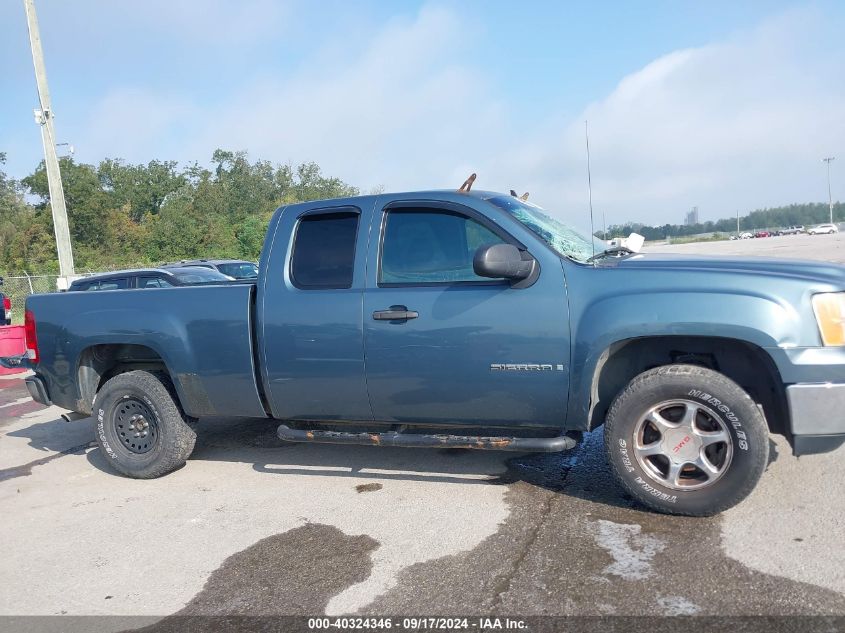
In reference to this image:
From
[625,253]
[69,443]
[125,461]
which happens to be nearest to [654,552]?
[625,253]

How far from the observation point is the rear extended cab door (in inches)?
172

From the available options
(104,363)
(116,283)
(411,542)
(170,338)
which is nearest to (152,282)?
(116,283)

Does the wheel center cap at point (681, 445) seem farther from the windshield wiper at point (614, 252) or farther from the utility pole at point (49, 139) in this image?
the utility pole at point (49, 139)

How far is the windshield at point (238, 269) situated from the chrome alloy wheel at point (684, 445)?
42.4ft

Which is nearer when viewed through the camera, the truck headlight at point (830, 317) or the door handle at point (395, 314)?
the truck headlight at point (830, 317)

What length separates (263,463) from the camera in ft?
17.8

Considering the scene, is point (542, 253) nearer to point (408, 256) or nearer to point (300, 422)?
point (408, 256)

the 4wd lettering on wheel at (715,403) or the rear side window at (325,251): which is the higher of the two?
the rear side window at (325,251)

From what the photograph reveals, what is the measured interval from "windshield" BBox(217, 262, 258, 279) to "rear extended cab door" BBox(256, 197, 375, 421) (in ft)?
37.0

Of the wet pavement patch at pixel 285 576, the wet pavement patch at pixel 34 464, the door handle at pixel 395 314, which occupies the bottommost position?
the wet pavement patch at pixel 285 576

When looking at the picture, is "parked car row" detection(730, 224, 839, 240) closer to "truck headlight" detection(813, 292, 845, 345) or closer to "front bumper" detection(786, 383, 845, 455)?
"truck headlight" detection(813, 292, 845, 345)

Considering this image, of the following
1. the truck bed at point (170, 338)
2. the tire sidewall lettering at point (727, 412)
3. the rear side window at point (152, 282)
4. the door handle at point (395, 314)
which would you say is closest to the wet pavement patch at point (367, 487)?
the truck bed at point (170, 338)

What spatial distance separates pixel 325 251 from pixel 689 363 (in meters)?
2.41

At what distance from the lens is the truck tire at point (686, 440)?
11.8ft
